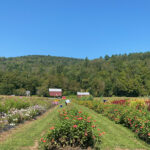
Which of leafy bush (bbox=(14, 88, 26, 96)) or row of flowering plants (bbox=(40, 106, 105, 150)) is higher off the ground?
row of flowering plants (bbox=(40, 106, 105, 150))

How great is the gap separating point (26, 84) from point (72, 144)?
2479 inches

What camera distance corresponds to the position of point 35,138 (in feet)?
17.9

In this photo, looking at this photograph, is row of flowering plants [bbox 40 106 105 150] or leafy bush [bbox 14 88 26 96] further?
leafy bush [bbox 14 88 26 96]

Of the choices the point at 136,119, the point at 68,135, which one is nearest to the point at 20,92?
the point at 136,119

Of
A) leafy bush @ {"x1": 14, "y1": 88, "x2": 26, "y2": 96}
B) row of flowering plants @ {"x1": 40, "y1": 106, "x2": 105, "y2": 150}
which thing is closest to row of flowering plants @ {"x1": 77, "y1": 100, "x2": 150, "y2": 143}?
row of flowering plants @ {"x1": 40, "y1": 106, "x2": 105, "y2": 150}

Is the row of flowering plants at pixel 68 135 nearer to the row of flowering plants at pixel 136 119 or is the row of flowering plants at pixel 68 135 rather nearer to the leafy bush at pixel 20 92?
the row of flowering plants at pixel 136 119

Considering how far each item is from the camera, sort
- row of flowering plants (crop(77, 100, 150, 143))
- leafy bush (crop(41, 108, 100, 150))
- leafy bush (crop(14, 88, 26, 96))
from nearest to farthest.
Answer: leafy bush (crop(41, 108, 100, 150))
row of flowering plants (crop(77, 100, 150, 143))
leafy bush (crop(14, 88, 26, 96))

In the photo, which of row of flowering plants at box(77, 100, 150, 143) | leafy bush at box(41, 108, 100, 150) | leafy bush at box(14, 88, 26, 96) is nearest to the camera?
leafy bush at box(41, 108, 100, 150)

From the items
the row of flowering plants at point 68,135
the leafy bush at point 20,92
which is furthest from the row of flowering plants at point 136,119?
the leafy bush at point 20,92

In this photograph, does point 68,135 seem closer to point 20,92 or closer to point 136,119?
point 136,119

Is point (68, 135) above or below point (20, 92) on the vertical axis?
above

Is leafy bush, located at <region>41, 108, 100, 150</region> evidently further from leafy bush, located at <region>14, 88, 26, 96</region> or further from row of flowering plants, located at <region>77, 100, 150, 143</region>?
leafy bush, located at <region>14, 88, 26, 96</region>

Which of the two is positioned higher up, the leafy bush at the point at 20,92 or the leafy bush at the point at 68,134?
the leafy bush at the point at 68,134

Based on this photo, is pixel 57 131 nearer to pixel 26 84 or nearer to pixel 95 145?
pixel 95 145
